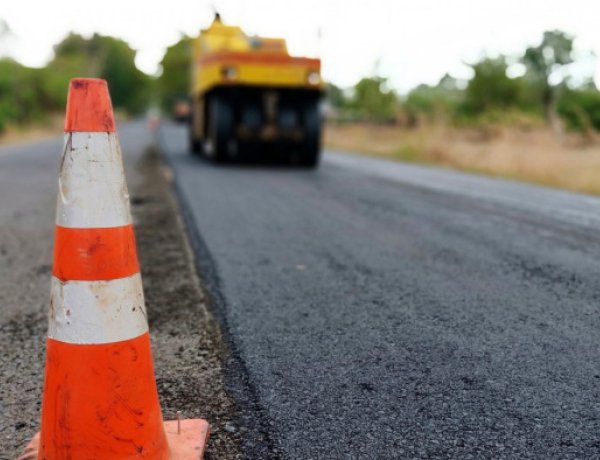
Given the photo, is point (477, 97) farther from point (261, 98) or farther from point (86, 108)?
point (86, 108)

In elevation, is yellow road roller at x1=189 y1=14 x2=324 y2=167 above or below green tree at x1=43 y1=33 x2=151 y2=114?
below

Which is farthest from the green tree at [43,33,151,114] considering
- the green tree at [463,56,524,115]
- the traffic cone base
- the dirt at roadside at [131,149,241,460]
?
the traffic cone base

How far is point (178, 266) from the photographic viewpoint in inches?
158

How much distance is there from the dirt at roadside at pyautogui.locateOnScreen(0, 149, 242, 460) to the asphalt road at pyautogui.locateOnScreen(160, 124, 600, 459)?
10 cm

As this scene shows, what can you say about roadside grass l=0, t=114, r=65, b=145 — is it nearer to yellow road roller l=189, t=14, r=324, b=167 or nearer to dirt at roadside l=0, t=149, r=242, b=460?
yellow road roller l=189, t=14, r=324, b=167

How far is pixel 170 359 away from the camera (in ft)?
Answer: 8.07

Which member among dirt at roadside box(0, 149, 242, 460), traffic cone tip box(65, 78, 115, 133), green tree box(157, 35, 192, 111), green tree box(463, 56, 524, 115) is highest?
green tree box(157, 35, 192, 111)

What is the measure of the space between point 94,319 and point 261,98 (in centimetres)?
1004

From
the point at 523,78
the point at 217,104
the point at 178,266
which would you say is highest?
the point at 523,78

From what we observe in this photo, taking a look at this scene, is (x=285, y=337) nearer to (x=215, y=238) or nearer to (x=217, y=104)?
(x=215, y=238)

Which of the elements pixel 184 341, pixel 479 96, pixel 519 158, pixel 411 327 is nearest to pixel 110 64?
pixel 479 96

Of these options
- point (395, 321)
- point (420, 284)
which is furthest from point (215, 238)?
point (395, 321)

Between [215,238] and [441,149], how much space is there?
12726 mm

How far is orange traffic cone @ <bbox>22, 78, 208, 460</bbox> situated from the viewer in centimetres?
161
